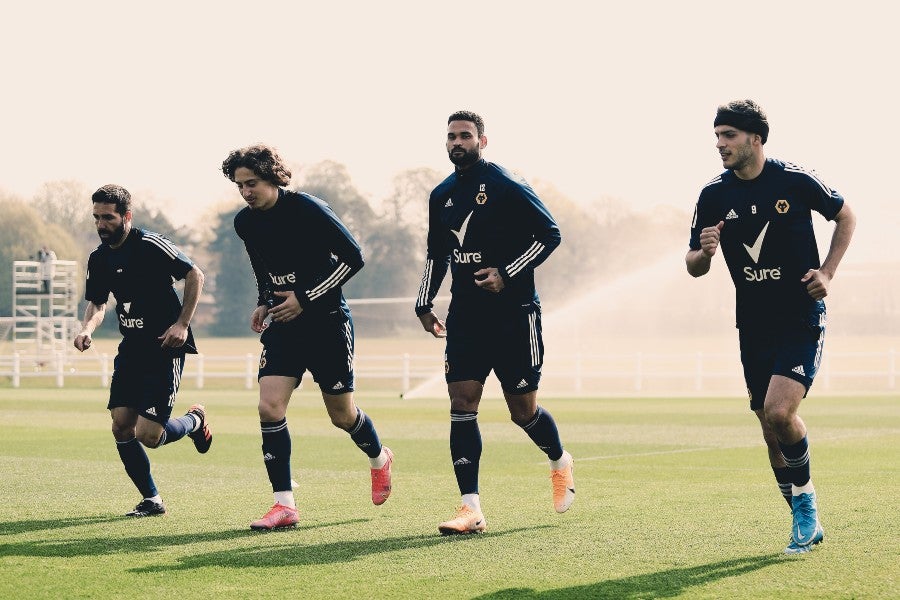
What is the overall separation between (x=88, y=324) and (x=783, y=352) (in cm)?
498

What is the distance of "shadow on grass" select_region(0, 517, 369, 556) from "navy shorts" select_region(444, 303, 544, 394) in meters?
1.60

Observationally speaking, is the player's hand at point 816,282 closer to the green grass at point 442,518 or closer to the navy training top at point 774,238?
the navy training top at point 774,238

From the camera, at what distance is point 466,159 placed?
8.59m

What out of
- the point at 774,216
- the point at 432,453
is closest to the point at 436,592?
the point at 774,216

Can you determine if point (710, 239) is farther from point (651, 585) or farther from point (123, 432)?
point (123, 432)

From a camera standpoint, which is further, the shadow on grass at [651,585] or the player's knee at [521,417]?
the player's knee at [521,417]

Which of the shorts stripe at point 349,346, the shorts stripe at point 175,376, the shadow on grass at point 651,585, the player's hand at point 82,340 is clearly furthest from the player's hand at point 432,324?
the shadow on grass at point 651,585

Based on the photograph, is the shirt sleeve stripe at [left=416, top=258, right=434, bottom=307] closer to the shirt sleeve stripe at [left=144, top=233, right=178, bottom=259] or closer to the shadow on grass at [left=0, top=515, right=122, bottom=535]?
the shirt sleeve stripe at [left=144, top=233, right=178, bottom=259]

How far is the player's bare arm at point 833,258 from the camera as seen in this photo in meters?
7.22

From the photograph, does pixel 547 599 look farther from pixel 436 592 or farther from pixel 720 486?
pixel 720 486

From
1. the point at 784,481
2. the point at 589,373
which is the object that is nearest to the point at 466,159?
the point at 784,481

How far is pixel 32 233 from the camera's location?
92.5m

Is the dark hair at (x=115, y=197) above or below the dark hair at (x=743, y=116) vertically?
below

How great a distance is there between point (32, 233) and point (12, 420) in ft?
240
